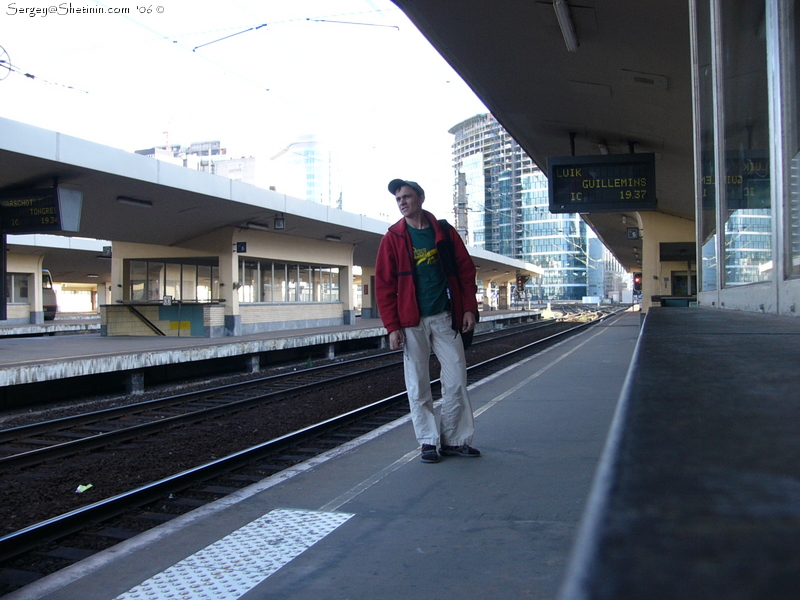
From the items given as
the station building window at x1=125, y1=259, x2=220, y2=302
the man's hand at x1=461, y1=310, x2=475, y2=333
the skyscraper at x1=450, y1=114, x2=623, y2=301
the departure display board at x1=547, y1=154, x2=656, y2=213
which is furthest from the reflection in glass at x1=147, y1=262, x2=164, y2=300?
the skyscraper at x1=450, y1=114, x2=623, y2=301

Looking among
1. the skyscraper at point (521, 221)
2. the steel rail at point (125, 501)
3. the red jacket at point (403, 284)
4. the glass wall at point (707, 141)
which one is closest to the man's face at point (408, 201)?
the red jacket at point (403, 284)

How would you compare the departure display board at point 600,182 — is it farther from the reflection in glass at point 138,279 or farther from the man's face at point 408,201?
the reflection in glass at point 138,279

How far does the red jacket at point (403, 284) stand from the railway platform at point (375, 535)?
1.06 metres

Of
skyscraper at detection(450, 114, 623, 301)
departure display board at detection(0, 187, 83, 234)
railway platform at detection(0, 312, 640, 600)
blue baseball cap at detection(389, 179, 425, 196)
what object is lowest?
railway platform at detection(0, 312, 640, 600)

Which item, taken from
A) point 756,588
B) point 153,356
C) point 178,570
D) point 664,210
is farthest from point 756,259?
point 664,210

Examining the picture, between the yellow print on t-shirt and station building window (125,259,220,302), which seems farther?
Answer: station building window (125,259,220,302)

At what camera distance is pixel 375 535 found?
3275 millimetres

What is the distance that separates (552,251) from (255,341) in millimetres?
98808

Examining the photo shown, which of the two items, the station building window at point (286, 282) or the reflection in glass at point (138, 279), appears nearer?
the reflection in glass at point (138, 279)

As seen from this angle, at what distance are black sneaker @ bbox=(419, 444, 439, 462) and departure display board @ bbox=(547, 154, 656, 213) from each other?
9410 millimetres

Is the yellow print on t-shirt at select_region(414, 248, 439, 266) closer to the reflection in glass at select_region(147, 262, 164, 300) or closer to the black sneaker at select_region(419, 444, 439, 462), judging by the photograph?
the black sneaker at select_region(419, 444, 439, 462)

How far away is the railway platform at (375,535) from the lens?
272 centimetres

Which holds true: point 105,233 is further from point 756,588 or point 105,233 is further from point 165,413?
point 756,588

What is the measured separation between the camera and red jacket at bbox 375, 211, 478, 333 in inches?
180
